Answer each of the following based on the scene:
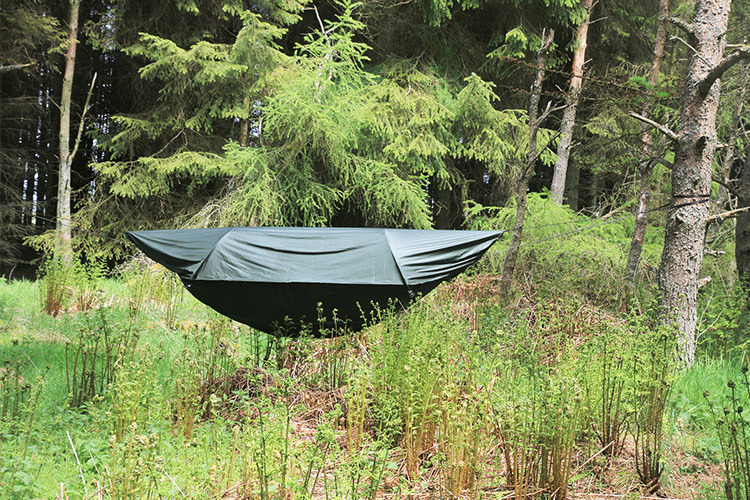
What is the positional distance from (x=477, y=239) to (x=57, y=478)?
7.72 feet

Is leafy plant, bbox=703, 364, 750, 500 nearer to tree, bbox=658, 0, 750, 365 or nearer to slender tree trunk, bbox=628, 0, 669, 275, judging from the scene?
tree, bbox=658, 0, 750, 365

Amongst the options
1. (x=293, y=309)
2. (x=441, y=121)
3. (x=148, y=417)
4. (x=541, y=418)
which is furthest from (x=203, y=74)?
(x=541, y=418)

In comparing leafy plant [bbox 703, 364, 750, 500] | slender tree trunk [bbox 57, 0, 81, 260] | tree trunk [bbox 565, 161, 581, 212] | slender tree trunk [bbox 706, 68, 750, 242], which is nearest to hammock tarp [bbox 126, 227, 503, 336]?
leafy plant [bbox 703, 364, 750, 500]

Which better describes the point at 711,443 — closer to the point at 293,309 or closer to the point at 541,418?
the point at 541,418

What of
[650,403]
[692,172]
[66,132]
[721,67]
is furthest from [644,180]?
[66,132]

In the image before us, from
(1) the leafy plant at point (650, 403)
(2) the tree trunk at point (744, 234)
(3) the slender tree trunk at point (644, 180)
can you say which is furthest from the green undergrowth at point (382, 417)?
(3) the slender tree trunk at point (644, 180)

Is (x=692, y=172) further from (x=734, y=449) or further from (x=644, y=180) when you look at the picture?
(x=734, y=449)

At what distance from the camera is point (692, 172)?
3.65 meters

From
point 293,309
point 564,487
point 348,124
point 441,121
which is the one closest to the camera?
point 564,487

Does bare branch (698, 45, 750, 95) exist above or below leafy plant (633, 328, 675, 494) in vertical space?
above

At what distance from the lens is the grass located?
6.05ft

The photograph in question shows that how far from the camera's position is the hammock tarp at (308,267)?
2896mm

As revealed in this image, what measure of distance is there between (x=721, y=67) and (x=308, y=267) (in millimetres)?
2897

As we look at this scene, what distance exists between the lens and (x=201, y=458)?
2154 millimetres
